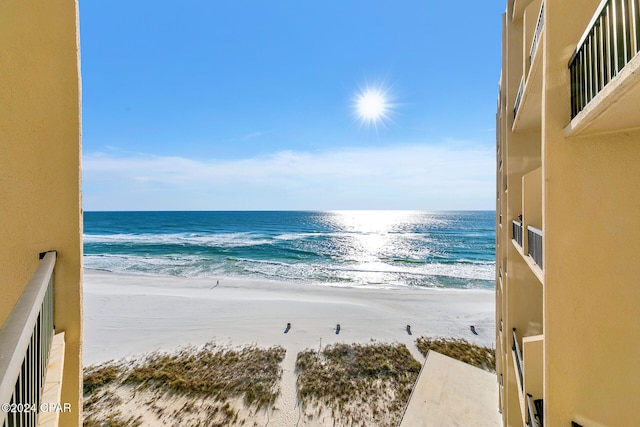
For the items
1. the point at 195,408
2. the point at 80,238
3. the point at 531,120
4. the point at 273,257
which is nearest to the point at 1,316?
the point at 80,238

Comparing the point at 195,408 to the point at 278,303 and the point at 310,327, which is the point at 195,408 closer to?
the point at 310,327

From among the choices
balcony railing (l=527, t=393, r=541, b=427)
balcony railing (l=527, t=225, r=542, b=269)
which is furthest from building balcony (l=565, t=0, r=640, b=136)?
balcony railing (l=527, t=393, r=541, b=427)

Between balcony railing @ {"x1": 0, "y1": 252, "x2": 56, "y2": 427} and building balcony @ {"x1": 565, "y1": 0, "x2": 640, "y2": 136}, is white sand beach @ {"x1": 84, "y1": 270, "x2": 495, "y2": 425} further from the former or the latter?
building balcony @ {"x1": 565, "y1": 0, "x2": 640, "y2": 136}

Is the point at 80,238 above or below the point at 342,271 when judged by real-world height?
above

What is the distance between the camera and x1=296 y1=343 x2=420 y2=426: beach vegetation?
7.58 metres

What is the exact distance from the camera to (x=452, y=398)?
7.00 metres

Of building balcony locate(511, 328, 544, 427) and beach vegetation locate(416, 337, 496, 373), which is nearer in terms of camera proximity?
building balcony locate(511, 328, 544, 427)

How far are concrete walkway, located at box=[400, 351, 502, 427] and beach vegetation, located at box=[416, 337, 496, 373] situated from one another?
1849 millimetres

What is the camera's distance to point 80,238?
8.74ft

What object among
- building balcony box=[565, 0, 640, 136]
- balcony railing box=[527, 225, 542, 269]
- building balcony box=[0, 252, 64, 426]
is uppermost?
building balcony box=[565, 0, 640, 136]

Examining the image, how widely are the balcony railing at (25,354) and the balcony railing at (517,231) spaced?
6.07 metres

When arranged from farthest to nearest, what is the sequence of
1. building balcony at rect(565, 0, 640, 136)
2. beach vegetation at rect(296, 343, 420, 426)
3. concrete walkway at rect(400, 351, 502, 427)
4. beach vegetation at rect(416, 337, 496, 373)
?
beach vegetation at rect(416, 337, 496, 373)
beach vegetation at rect(296, 343, 420, 426)
concrete walkway at rect(400, 351, 502, 427)
building balcony at rect(565, 0, 640, 136)

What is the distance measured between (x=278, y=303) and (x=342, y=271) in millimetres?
10969

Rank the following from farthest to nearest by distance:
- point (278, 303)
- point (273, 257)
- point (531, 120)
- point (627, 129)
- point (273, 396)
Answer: point (273, 257) < point (278, 303) < point (273, 396) < point (531, 120) < point (627, 129)
